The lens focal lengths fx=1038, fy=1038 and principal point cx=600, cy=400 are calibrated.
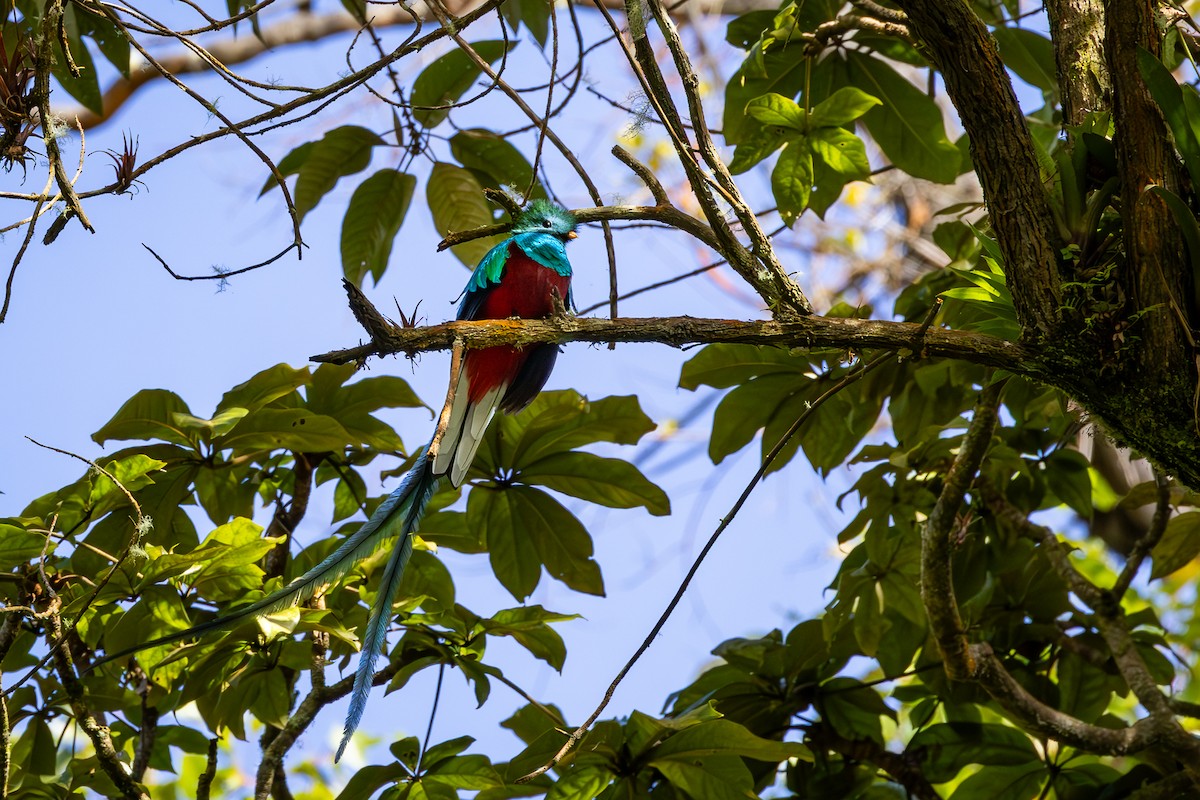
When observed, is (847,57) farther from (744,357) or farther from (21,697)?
(21,697)

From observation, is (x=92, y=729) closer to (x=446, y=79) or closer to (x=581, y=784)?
(x=581, y=784)

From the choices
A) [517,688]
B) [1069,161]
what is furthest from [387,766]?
[1069,161]

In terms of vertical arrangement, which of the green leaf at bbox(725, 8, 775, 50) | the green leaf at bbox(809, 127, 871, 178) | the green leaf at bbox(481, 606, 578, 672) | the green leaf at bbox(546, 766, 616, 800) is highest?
the green leaf at bbox(725, 8, 775, 50)

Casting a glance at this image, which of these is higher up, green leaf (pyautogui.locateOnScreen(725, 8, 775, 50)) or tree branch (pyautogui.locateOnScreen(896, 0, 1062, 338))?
green leaf (pyautogui.locateOnScreen(725, 8, 775, 50))

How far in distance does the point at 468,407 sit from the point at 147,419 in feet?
2.25

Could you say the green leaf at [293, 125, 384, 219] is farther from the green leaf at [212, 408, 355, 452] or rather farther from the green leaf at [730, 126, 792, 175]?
the green leaf at [730, 126, 792, 175]

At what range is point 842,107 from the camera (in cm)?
220

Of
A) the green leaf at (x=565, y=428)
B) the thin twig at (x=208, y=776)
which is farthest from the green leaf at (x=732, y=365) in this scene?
the thin twig at (x=208, y=776)

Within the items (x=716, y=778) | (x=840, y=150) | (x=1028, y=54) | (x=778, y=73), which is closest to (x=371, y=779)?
(x=716, y=778)

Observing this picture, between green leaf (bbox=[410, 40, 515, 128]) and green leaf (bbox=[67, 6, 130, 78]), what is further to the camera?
green leaf (bbox=[410, 40, 515, 128])

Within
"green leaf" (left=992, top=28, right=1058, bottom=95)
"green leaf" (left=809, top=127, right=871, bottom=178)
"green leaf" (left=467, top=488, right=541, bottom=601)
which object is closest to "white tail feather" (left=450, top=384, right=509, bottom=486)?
"green leaf" (left=467, top=488, right=541, bottom=601)

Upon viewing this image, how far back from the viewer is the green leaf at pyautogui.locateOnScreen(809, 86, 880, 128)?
218 cm

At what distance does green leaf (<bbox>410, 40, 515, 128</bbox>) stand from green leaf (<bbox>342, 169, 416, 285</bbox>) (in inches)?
7.1

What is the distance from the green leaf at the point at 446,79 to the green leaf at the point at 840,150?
891 millimetres
